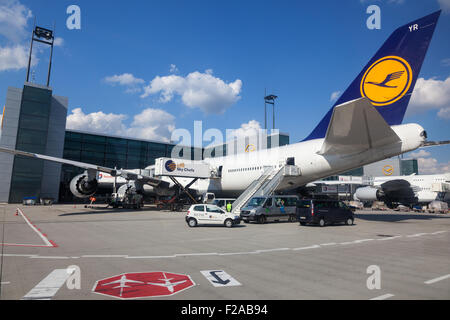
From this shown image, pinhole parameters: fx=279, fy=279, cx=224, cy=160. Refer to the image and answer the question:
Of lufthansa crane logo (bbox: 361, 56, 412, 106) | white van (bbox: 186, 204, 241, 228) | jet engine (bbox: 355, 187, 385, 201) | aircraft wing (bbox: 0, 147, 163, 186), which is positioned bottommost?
white van (bbox: 186, 204, 241, 228)

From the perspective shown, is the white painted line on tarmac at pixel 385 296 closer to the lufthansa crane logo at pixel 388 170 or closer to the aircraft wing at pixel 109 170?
the aircraft wing at pixel 109 170

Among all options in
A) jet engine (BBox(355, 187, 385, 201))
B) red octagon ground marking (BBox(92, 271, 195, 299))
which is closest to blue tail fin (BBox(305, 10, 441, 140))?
red octagon ground marking (BBox(92, 271, 195, 299))

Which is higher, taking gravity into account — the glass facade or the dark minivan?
the glass facade

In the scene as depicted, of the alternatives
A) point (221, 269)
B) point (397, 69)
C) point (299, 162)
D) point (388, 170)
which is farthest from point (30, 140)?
point (388, 170)

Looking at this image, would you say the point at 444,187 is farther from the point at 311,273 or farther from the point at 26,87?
the point at 26,87

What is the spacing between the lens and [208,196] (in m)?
32.8

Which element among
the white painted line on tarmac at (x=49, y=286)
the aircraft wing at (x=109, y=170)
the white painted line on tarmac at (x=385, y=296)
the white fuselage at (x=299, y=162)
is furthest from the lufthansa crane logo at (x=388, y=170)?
the white painted line on tarmac at (x=49, y=286)

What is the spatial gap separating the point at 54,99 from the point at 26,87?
179 inches

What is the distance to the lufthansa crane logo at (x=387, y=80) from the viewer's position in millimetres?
18203

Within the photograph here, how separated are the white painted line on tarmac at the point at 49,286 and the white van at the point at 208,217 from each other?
436 inches

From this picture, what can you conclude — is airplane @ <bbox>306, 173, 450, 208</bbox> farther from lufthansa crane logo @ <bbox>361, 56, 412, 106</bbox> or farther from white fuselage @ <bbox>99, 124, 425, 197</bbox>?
lufthansa crane logo @ <bbox>361, 56, 412, 106</bbox>

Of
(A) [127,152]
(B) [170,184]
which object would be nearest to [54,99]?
(A) [127,152]

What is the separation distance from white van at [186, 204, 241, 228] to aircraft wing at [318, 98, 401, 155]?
8.49 meters

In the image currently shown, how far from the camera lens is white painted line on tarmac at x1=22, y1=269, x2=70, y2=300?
5.11 m
